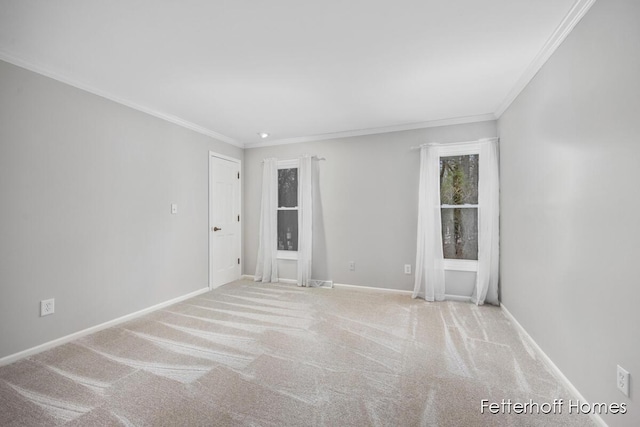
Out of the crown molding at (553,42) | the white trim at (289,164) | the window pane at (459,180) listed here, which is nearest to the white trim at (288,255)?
the white trim at (289,164)

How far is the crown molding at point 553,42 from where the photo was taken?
1755 millimetres

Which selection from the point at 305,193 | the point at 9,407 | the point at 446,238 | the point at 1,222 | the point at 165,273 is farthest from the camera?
the point at 305,193

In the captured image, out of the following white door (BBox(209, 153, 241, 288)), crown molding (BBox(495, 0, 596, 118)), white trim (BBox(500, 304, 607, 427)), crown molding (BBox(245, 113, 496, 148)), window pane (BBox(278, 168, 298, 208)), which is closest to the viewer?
white trim (BBox(500, 304, 607, 427))

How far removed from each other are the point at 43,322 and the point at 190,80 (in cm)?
254

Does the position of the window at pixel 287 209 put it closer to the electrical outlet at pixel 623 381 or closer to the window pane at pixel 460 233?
the window pane at pixel 460 233

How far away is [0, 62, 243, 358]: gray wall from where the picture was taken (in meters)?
2.32

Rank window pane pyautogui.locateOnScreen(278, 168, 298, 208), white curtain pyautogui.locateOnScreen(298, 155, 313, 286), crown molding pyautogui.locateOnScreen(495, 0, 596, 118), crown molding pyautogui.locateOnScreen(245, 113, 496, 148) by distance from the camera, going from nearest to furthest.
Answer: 1. crown molding pyautogui.locateOnScreen(495, 0, 596, 118)
2. crown molding pyautogui.locateOnScreen(245, 113, 496, 148)
3. white curtain pyautogui.locateOnScreen(298, 155, 313, 286)
4. window pane pyautogui.locateOnScreen(278, 168, 298, 208)

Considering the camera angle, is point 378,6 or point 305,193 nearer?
point 378,6

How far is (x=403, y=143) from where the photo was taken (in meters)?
4.20

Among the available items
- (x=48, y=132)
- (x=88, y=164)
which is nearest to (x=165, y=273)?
(x=88, y=164)

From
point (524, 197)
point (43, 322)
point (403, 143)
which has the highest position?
point (403, 143)

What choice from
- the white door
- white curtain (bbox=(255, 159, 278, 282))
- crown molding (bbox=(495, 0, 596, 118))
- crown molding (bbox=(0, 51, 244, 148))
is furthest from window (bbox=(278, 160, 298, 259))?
crown molding (bbox=(495, 0, 596, 118))

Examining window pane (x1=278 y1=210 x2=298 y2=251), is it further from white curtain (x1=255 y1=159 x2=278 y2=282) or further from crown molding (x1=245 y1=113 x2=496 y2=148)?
crown molding (x1=245 y1=113 x2=496 y2=148)

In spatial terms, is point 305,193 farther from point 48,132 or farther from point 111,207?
point 48,132
